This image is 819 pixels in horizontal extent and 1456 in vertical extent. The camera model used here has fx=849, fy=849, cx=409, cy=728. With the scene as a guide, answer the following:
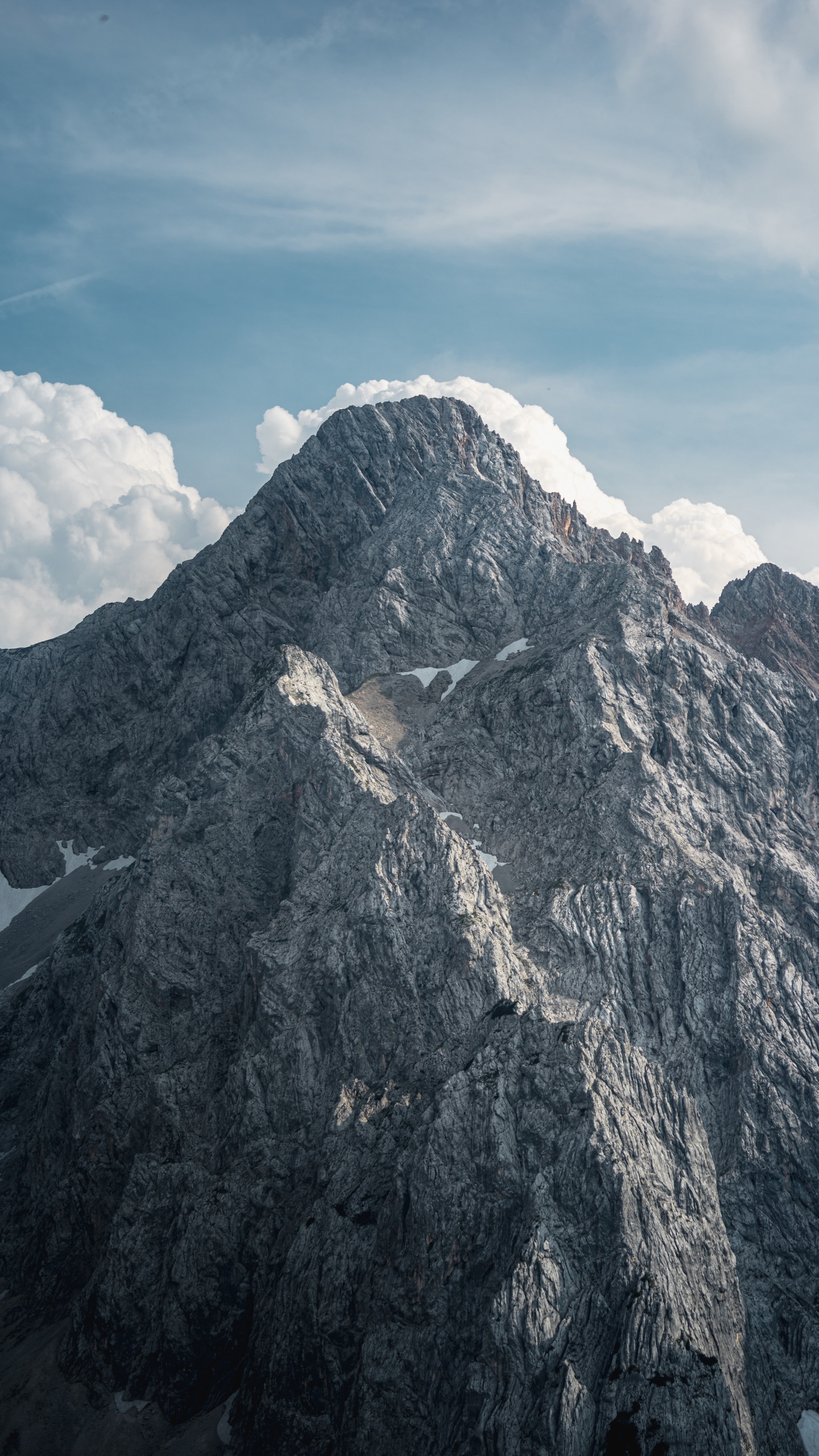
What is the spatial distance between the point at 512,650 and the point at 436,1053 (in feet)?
219

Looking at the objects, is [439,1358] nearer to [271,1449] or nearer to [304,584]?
[271,1449]

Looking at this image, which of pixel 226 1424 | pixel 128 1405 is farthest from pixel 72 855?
pixel 226 1424

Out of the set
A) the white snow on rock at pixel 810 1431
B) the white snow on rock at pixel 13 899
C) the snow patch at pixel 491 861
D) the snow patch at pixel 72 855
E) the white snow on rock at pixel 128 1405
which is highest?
the snow patch at pixel 491 861

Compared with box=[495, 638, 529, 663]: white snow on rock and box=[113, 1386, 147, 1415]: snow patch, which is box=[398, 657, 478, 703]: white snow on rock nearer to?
box=[495, 638, 529, 663]: white snow on rock

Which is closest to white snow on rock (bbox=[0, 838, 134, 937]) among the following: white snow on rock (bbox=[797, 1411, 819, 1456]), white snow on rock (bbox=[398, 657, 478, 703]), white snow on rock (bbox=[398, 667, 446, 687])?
white snow on rock (bbox=[398, 667, 446, 687])

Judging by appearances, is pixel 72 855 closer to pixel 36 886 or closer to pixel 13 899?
pixel 36 886

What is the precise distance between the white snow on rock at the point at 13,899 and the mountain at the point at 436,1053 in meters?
0.70

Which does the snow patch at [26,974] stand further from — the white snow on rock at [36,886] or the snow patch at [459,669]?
the snow patch at [459,669]

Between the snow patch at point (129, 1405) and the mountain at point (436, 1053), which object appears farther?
the snow patch at point (129, 1405)

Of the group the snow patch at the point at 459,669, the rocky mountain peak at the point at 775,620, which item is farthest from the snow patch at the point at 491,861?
the rocky mountain peak at the point at 775,620

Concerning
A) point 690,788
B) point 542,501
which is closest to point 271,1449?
point 690,788

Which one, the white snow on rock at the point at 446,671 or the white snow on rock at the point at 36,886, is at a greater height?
the white snow on rock at the point at 446,671

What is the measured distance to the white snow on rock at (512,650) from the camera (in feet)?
390

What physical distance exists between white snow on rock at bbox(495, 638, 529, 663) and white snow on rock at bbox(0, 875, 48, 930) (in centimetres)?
7359
